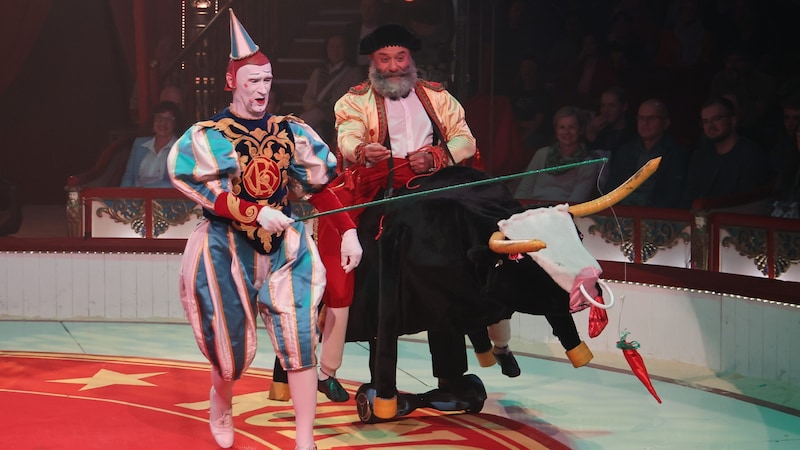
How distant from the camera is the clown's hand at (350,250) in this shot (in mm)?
5043

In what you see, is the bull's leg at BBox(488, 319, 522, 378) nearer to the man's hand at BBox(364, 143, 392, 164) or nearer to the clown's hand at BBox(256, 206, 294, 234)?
the man's hand at BBox(364, 143, 392, 164)

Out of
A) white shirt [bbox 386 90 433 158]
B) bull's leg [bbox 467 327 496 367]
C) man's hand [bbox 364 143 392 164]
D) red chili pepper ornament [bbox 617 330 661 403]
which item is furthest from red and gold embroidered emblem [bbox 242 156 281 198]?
bull's leg [bbox 467 327 496 367]

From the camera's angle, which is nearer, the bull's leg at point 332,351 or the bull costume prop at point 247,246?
the bull costume prop at point 247,246

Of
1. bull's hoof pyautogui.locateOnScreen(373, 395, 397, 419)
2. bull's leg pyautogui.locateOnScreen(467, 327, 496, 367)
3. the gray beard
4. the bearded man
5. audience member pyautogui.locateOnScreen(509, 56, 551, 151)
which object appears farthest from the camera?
audience member pyautogui.locateOnScreen(509, 56, 551, 151)

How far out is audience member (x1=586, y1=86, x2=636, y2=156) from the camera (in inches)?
337

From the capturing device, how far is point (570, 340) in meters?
4.99

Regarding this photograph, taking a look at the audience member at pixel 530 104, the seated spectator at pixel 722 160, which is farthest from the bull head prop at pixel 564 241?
the audience member at pixel 530 104

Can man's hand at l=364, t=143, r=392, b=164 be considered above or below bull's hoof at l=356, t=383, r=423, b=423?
above

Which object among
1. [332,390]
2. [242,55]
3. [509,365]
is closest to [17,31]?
[332,390]

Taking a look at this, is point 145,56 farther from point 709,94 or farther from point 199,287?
point 199,287

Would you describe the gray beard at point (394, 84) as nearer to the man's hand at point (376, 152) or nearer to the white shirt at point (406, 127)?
the white shirt at point (406, 127)

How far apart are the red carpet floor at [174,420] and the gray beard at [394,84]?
1.47 meters

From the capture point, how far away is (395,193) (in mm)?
5508

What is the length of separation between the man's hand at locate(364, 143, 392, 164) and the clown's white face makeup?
2.30 ft
